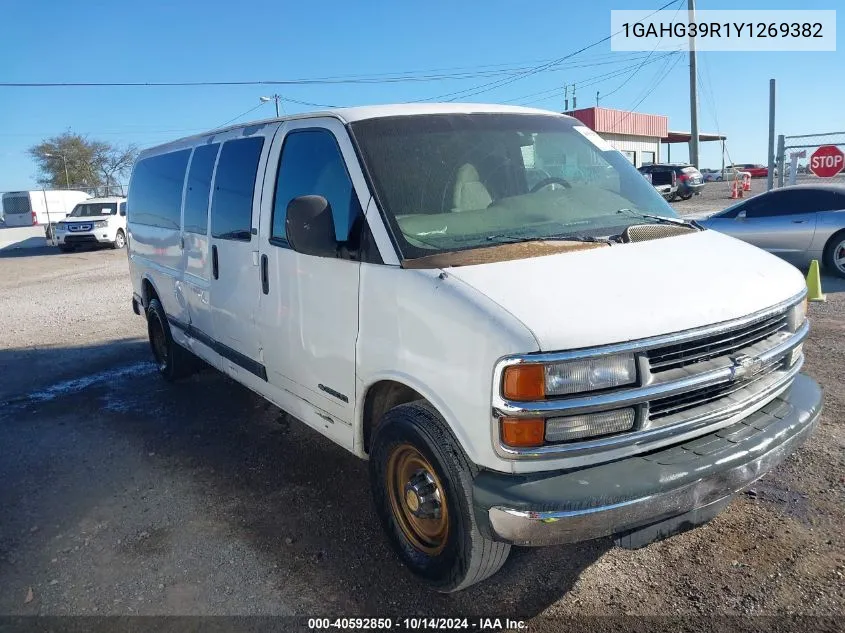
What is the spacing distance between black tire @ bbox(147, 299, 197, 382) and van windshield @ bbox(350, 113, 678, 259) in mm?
3674

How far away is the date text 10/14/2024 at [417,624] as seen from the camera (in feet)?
9.55

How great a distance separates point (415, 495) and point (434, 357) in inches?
26.9

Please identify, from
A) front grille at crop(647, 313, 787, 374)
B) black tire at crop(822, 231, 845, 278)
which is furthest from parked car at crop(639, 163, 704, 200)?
front grille at crop(647, 313, 787, 374)

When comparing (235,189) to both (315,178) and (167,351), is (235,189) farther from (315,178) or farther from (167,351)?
(167,351)

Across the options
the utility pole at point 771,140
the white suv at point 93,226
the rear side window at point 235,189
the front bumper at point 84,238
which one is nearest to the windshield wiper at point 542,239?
the rear side window at point 235,189

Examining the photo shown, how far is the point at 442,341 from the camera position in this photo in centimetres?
276

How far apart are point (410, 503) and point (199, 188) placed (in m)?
3.30

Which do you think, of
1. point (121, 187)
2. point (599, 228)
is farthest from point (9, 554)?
point (121, 187)

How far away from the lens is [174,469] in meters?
4.68

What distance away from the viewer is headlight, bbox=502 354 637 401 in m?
2.48

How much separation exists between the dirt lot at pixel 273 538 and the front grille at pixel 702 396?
0.90 m

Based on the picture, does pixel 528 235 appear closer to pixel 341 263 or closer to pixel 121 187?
pixel 341 263

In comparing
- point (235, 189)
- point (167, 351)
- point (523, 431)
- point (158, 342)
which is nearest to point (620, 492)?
point (523, 431)

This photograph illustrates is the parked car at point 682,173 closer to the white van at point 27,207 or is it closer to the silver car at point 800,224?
the silver car at point 800,224
